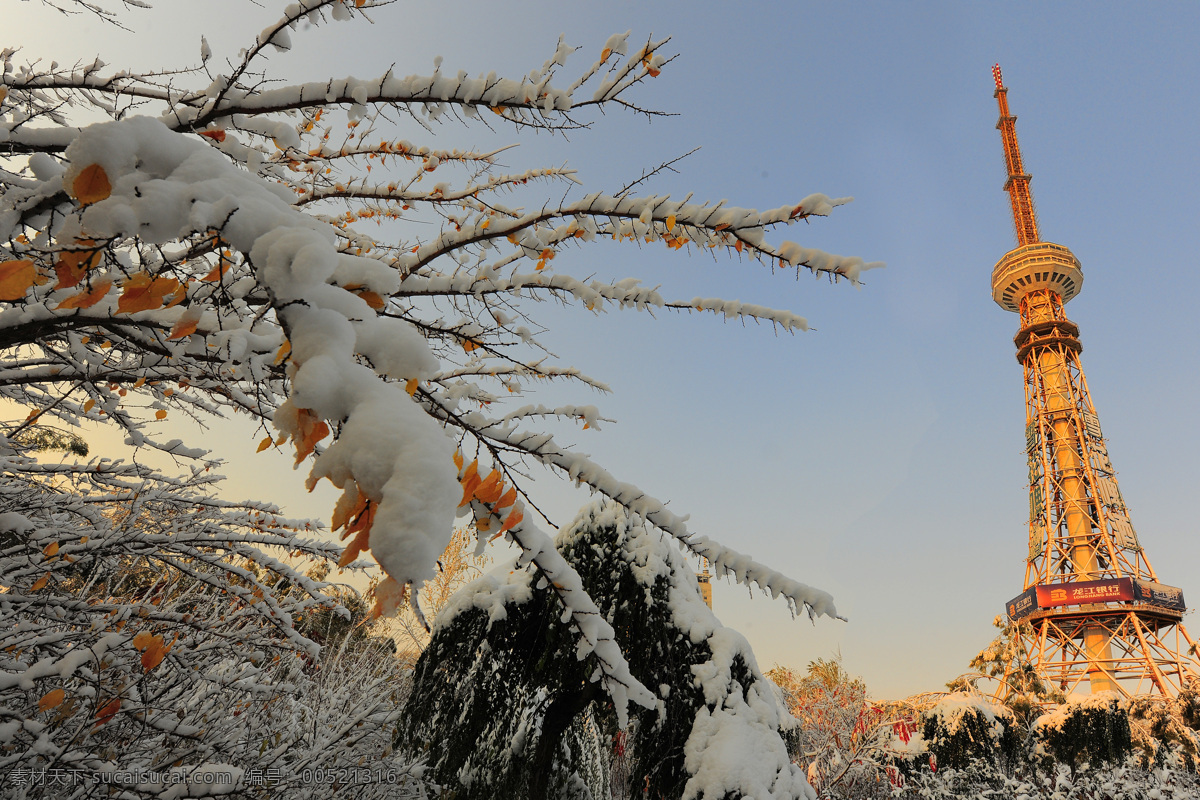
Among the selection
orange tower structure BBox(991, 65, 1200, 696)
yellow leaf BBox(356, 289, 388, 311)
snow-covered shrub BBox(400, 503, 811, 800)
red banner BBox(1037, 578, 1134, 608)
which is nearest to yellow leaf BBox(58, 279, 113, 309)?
yellow leaf BBox(356, 289, 388, 311)

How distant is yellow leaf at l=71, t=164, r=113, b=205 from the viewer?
973 mm

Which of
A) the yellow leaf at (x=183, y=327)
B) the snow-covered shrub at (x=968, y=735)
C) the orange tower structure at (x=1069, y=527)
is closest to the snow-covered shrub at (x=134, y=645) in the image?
the yellow leaf at (x=183, y=327)

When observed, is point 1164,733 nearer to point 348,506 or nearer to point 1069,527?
point 1069,527

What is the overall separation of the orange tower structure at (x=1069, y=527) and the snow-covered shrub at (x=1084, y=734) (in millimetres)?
7128

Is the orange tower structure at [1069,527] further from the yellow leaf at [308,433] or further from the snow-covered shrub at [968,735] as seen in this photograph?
the yellow leaf at [308,433]

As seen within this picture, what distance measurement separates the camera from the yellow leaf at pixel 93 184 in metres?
0.97

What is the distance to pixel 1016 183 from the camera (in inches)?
1350

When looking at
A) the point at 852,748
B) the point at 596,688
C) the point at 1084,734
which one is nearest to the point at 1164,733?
the point at 1084,734

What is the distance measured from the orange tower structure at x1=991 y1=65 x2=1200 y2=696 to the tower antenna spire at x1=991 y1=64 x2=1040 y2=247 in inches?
4.2

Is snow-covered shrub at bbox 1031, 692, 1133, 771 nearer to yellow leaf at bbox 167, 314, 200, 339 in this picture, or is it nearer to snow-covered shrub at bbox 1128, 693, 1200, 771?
snow-covered shrub at bbox 1128, 693, 1200, 771

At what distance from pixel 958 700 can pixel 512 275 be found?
1366cm

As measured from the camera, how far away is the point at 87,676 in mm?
2725

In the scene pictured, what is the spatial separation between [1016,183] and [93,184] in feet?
142

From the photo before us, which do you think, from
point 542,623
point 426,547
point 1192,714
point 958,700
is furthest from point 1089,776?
point 426,547
